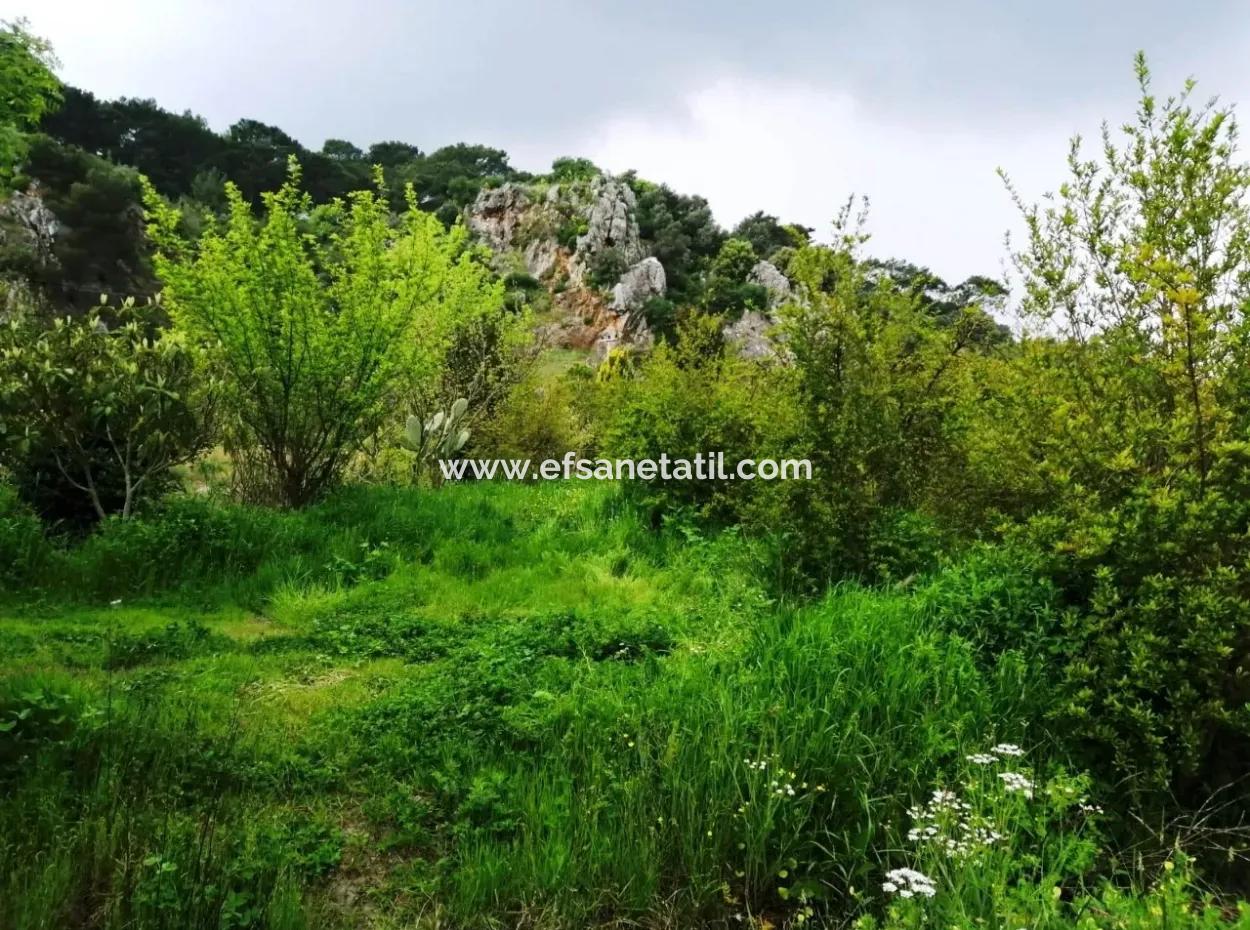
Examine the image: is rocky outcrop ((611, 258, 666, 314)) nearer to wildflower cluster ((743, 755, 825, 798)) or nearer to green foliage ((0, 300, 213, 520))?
green foliage ((0, 300, 213, 520))

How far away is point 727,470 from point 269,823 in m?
4.67

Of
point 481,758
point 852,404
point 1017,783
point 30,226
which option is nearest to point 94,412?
point 481,758

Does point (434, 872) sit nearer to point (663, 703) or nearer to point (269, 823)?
point (269, 823)

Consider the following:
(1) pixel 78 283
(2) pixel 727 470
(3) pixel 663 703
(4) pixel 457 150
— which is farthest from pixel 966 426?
(4) pixel 457 150

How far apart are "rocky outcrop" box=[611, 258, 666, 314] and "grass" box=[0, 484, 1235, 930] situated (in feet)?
99.8

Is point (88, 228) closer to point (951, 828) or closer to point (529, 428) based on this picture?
point (529, 428)

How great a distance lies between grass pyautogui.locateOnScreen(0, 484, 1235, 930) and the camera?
7.32 ft

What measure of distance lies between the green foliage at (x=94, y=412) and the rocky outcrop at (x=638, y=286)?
28.8 meters

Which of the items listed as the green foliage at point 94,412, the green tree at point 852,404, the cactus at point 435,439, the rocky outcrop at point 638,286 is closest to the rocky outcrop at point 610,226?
the rocky outcrop at point 638,286

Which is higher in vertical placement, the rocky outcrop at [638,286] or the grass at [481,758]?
the rocky outcrop at [638,286]

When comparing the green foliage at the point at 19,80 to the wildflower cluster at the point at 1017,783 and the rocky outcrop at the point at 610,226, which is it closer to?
the wildflower cluster at the point at 1017,783

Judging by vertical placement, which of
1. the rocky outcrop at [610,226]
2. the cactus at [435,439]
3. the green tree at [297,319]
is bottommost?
the cactus at [435,439]

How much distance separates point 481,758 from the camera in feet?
9.57

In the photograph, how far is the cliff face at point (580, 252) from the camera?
34375 mm
